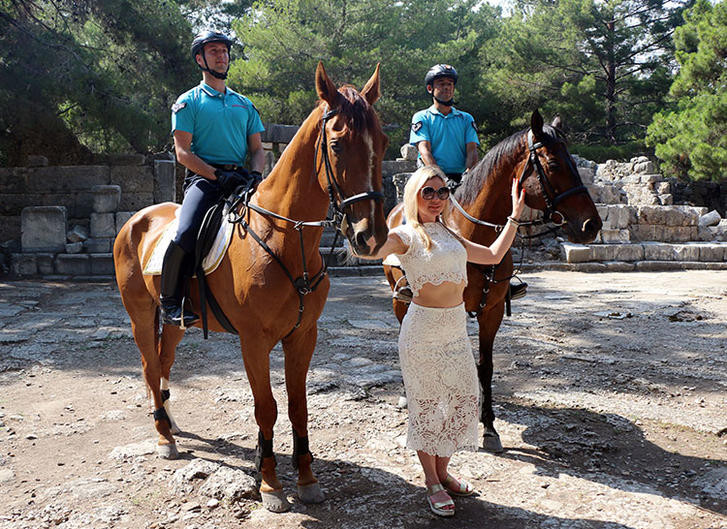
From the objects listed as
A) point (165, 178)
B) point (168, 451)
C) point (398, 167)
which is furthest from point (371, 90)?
point (398, 167)

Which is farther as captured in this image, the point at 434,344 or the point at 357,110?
the point at 434,344

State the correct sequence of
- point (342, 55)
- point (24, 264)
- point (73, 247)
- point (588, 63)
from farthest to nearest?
point (588, 63) → point (342, 55) → point (73, 247) → point (24, 264)

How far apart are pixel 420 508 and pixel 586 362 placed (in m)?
3.31

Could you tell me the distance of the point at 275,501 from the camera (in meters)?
3.09

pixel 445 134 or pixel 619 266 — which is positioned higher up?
pixel 445 134

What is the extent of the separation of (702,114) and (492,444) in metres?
15.2

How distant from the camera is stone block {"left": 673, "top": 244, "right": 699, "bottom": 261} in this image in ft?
45.4

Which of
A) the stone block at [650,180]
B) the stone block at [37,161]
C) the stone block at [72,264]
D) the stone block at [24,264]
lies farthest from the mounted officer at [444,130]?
the stone block at [650,180]

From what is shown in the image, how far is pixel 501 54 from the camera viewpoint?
82.0 feet

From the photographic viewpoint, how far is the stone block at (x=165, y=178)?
534 inches

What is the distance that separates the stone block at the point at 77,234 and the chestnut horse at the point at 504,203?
10.2 meters

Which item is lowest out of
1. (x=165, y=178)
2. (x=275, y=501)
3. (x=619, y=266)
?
(x=275, y=501)

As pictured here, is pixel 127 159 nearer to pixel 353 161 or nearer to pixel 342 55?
pixel 342 55

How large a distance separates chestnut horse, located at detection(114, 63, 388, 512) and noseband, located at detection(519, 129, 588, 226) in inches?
49.8
